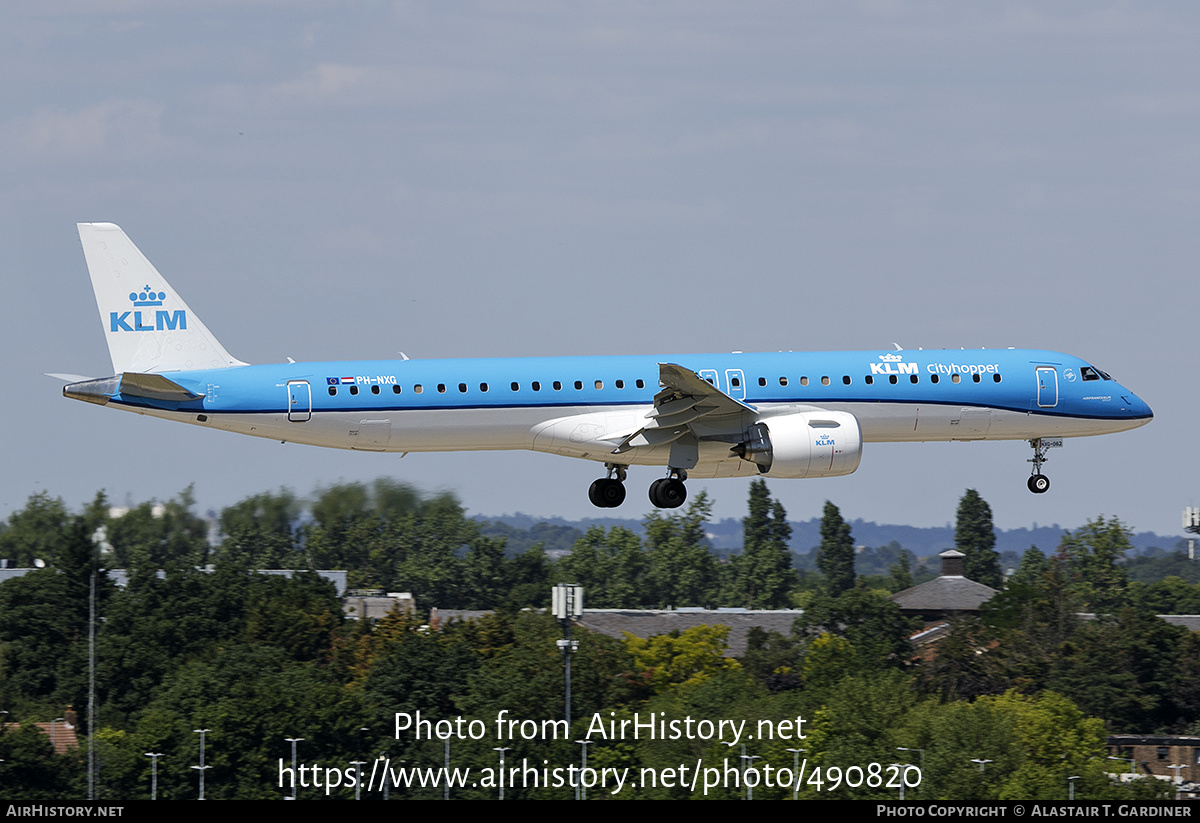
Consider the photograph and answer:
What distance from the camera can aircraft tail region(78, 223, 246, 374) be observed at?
51969 mm

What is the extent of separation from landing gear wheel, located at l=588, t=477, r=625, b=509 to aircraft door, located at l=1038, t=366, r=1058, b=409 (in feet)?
49.0

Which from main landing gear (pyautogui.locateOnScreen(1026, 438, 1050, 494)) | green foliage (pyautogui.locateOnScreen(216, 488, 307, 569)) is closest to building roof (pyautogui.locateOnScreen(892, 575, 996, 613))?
green foliage (pyautogui.locateOnScreen(216, 488, 307, 569))

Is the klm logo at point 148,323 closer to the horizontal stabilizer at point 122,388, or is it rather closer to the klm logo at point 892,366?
the horizontal stabilizer at point 122,388

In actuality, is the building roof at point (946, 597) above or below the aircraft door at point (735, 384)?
below

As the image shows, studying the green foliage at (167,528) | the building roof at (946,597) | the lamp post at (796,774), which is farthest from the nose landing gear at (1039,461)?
the building roof at (946,597)

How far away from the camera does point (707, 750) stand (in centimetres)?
8969

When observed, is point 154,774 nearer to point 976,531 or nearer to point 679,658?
point 679,658

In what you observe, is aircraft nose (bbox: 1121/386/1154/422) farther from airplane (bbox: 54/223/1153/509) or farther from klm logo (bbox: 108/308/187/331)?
klm logo (bbox: 108/308/187/331)

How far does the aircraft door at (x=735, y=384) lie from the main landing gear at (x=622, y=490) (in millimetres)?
→ 3452

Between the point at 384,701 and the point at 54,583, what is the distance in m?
33.8

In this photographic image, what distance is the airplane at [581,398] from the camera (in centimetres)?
5022

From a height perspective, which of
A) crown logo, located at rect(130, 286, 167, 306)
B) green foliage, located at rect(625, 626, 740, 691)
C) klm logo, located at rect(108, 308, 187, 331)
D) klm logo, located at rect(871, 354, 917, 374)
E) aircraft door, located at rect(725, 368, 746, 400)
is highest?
crown logo, located at rect(130, 286, 167, 306)
